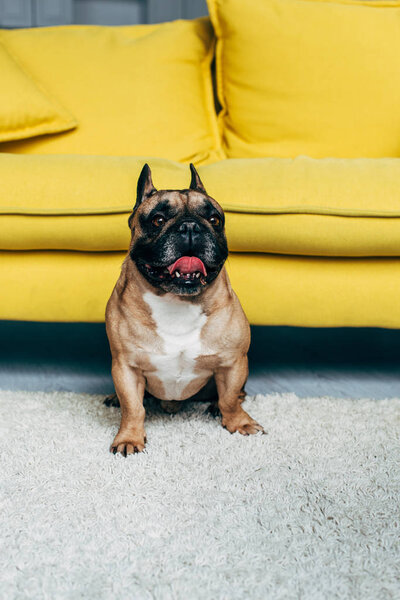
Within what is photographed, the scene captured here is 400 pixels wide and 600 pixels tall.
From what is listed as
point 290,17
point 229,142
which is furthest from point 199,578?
point 290,17

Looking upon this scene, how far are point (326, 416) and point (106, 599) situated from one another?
0.67 metres

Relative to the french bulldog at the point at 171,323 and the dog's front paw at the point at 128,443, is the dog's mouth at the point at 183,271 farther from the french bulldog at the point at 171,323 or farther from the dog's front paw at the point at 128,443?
the dog's front paw at the point at 128,443

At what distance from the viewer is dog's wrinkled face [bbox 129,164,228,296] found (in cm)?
96

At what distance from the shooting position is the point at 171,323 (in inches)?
41.3

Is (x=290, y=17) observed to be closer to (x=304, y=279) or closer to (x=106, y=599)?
(x=304, y=279)

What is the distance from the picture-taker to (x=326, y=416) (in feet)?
3.83

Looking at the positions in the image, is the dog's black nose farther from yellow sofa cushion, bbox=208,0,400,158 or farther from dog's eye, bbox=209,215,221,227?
yellow sofa cushion, bbox=208,0,400,158

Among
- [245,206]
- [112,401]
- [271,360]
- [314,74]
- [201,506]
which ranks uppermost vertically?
[314,74]

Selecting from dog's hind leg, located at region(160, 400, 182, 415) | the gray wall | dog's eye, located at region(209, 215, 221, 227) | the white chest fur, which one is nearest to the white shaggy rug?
dog's hind leg, located at region(160, 400, 182, 415)

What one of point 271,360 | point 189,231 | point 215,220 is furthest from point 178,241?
point 271,360

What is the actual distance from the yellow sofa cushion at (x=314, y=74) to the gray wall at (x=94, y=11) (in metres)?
1.29

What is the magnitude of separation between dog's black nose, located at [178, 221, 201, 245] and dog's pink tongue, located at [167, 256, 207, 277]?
0.10 feet

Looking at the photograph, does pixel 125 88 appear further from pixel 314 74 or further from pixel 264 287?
pixel 264 287

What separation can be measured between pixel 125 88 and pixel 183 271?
1028mm
